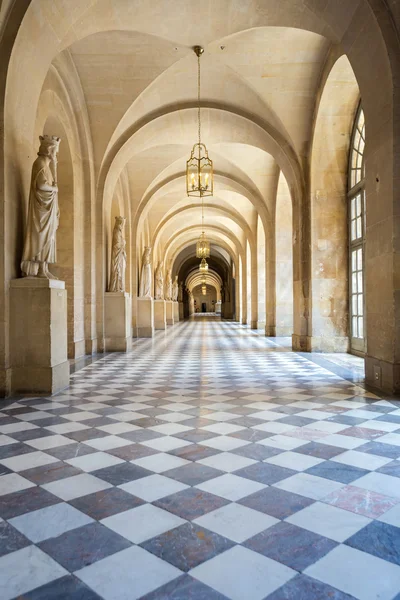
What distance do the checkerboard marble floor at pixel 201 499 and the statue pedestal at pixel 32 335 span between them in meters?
0.57

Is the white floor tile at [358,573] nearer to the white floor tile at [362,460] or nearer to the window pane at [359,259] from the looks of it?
the white floor tile at [362,460]

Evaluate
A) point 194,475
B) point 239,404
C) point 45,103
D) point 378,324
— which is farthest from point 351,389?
point 45,103

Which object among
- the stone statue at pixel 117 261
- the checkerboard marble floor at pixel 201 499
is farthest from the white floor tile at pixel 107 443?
the stone statue at pixel 117 261

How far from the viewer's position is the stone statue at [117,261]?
12.6 metres

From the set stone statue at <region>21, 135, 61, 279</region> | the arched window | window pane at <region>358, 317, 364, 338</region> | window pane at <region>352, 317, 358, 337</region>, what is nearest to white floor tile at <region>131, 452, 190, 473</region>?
stone statue at <region>21, 135, 61, 279</region>

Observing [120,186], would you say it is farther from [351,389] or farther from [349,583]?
[349,583]

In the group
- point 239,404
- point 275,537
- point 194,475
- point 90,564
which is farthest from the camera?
A: point 239,404

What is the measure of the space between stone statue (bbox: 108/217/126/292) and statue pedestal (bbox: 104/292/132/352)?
12.4 inches

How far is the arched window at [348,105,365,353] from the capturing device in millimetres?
10391

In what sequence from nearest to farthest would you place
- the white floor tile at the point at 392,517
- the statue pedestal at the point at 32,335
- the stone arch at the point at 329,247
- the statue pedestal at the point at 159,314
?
the white floor tile at the point at 392,517 → the statue pedestal at the point at 32,335 → the stone arch at the point at 329,247 → the statue pedestal at the point at 159,314

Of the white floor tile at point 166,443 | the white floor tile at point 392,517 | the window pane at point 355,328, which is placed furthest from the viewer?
the window pane at point 355,328

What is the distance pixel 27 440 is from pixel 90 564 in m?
2.26

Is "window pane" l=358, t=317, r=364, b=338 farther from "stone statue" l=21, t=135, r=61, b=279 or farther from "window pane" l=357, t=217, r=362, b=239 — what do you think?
"stone statue" l=21, t=135, r=61, b=279

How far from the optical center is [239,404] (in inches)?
218
